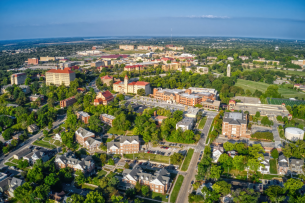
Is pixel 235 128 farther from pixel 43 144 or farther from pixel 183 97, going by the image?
pixel 43 144

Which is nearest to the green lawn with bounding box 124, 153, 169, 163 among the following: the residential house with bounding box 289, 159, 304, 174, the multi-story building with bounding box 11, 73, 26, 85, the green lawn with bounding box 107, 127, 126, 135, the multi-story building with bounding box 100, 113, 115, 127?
the green lawn with bounding box 107, 127, 126, 135

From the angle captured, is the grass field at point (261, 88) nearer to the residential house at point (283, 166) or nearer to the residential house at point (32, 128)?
the residential house at point (283, 166)

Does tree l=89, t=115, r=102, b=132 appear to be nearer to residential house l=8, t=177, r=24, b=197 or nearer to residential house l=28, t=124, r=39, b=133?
residential house l=28, t=124, r=39, b=133

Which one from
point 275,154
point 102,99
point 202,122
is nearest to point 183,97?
point 202,122

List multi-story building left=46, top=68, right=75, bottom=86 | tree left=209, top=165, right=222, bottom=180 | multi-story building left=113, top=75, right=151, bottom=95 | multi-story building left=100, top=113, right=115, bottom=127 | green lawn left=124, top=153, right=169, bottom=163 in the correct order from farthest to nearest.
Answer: multi-story building left=46, top=68, right=75, bottom=86
multi-story building left=113, top=75, right=151, bottom=95
multi-story building left=100, top=113, right=115, bottom=127
green lawn left=124, top=153, right=169, bottom=163
tree left=209, top=165, right=222, bottom=180

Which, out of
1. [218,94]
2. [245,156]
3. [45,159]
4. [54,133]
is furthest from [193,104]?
[45,159]

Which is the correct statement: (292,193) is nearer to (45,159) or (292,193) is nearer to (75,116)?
(45,159)

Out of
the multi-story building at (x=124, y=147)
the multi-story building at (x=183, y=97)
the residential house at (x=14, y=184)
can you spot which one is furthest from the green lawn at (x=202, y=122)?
the residential house at (x=14, y=184)
